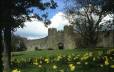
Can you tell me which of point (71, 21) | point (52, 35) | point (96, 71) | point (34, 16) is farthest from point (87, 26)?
point (96, 71)

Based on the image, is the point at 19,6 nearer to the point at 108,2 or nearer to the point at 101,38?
the point at 108,2

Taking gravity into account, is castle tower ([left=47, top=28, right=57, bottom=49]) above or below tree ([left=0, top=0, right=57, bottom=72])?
above

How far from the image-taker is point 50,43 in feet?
258

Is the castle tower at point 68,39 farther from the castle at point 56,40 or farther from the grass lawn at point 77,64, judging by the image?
the grass lawn at point 77,64

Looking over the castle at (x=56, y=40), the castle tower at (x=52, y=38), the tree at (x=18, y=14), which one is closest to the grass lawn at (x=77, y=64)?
the tree at (x=18, y=14)

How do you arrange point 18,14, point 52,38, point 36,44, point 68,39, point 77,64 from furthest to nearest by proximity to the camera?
1. point 36,44
2. point 52,38
3. point 68,39
4. point 18,14
5. point 77,64

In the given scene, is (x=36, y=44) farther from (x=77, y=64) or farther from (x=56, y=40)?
(x=77, y=64)

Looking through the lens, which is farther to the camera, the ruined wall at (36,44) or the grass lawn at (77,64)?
the ruined wall at (36,44)

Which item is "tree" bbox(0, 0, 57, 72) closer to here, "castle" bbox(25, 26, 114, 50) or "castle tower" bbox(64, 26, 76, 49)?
"castle" bbox(25, 26, 114, 50)

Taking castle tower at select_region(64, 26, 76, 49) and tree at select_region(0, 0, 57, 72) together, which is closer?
tree at select_region(0, 0, 57, 72)

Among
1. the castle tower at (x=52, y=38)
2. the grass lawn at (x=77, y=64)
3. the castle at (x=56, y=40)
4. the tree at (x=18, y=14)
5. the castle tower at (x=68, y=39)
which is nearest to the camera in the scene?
the grass lawn at (x=77, y=64)

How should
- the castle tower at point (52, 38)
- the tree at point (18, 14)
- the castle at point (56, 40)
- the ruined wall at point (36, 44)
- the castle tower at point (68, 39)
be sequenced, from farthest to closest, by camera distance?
the ruined wall at point (36, 44) → the castle tower at point (52, 38) → the castle at point (56, 40) → the castle tower at point (68, 39) → the tree at point (18, 14)

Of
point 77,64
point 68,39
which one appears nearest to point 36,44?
point 68,39

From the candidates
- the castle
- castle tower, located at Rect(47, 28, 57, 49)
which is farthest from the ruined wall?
castle tower, located at Rect(47, 28, 57, 49)
